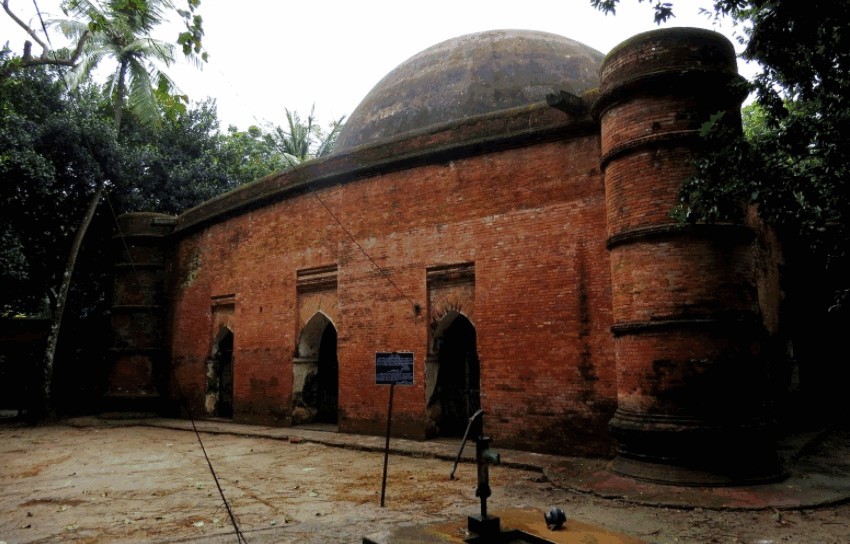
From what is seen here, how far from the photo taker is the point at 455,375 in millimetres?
9492

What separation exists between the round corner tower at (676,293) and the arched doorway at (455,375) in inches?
124

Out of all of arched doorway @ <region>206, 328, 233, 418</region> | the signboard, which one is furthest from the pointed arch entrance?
the signboard

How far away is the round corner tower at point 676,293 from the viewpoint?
18.8 feet

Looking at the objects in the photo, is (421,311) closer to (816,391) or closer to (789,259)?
(789,259)

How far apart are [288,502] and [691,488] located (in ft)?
12.7

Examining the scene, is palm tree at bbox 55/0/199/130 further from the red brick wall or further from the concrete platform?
the concrete platform

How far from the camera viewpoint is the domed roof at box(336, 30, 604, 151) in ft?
35.1

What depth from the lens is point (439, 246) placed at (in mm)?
8961

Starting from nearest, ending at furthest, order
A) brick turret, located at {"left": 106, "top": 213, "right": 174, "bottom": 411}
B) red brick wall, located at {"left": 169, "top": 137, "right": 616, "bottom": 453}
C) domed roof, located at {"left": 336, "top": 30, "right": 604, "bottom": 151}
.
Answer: red brick wall, located at {"left": 169, "top": 137, "right": 616, "bottom": 453}, domed roof, located at {"left": 336, "top": 30, "right": 604, "bottom": 151}, brick turret, located at {"left": 106, "top": 213, "right": 174, "bottom": 411}

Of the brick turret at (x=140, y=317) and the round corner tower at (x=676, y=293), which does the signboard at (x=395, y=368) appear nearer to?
the round corner tower at (x=676, y=293)

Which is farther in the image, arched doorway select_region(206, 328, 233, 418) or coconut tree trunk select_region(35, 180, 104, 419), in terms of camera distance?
coconut tree trunk select_region(35, 180, 104, 419)

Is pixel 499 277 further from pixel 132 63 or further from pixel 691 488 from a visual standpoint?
pixel 132 63

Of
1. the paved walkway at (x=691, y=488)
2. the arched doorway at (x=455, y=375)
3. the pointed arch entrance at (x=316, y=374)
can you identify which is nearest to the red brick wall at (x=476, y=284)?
the pointed arch entrance at (x=316, y=374)

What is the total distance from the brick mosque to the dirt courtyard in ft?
3.22
